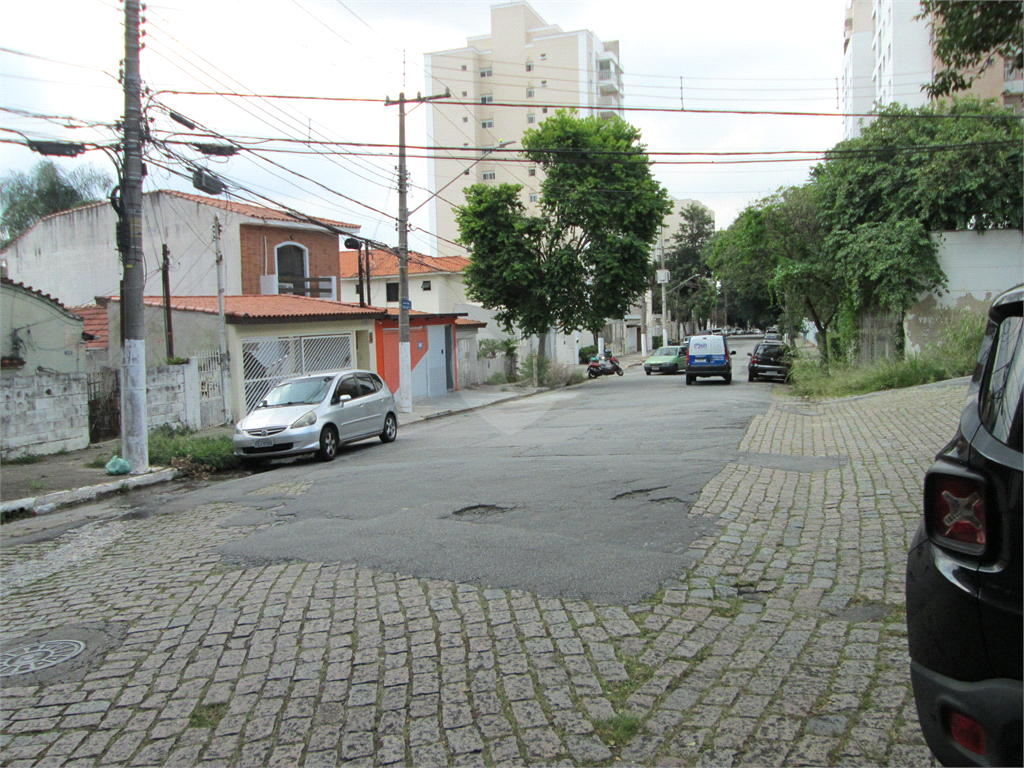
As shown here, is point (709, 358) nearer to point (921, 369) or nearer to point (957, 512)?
point (921, 369)

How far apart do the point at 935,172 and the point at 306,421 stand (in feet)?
62.1

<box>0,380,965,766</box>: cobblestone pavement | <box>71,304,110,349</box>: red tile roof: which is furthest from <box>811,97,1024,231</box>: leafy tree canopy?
<box>71,304,110,349</box>: red tile roof

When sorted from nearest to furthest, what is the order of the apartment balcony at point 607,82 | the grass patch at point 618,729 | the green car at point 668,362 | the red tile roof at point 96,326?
the grass patch at point 618,729
the red tile roof at point 96,326
the green car at point 668,362
the apartment balcony at point 607,82

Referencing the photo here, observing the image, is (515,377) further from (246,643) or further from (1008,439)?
(1008,439)

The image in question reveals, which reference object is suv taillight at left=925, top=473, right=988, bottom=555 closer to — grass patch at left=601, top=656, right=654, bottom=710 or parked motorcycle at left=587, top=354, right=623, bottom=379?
grass patch at left=601, top=656, right=654, bottom=710

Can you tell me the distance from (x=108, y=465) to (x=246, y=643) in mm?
9271

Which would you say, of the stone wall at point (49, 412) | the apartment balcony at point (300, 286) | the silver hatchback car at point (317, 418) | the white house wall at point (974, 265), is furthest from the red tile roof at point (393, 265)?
the silver hatchback car at point (317, 418)

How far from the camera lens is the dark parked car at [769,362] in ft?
98.4

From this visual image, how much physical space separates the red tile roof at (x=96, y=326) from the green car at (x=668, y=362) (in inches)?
1085

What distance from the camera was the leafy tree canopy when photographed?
73.3ft

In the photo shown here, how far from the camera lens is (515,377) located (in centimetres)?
3747

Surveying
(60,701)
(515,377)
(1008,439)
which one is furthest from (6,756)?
(515,377)

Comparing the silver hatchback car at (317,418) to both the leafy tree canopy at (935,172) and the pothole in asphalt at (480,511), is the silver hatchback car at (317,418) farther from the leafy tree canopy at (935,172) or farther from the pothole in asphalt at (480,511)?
the leafy tree canopy at (935,172)

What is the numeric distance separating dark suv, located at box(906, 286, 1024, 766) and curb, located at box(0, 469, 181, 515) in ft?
36.9
